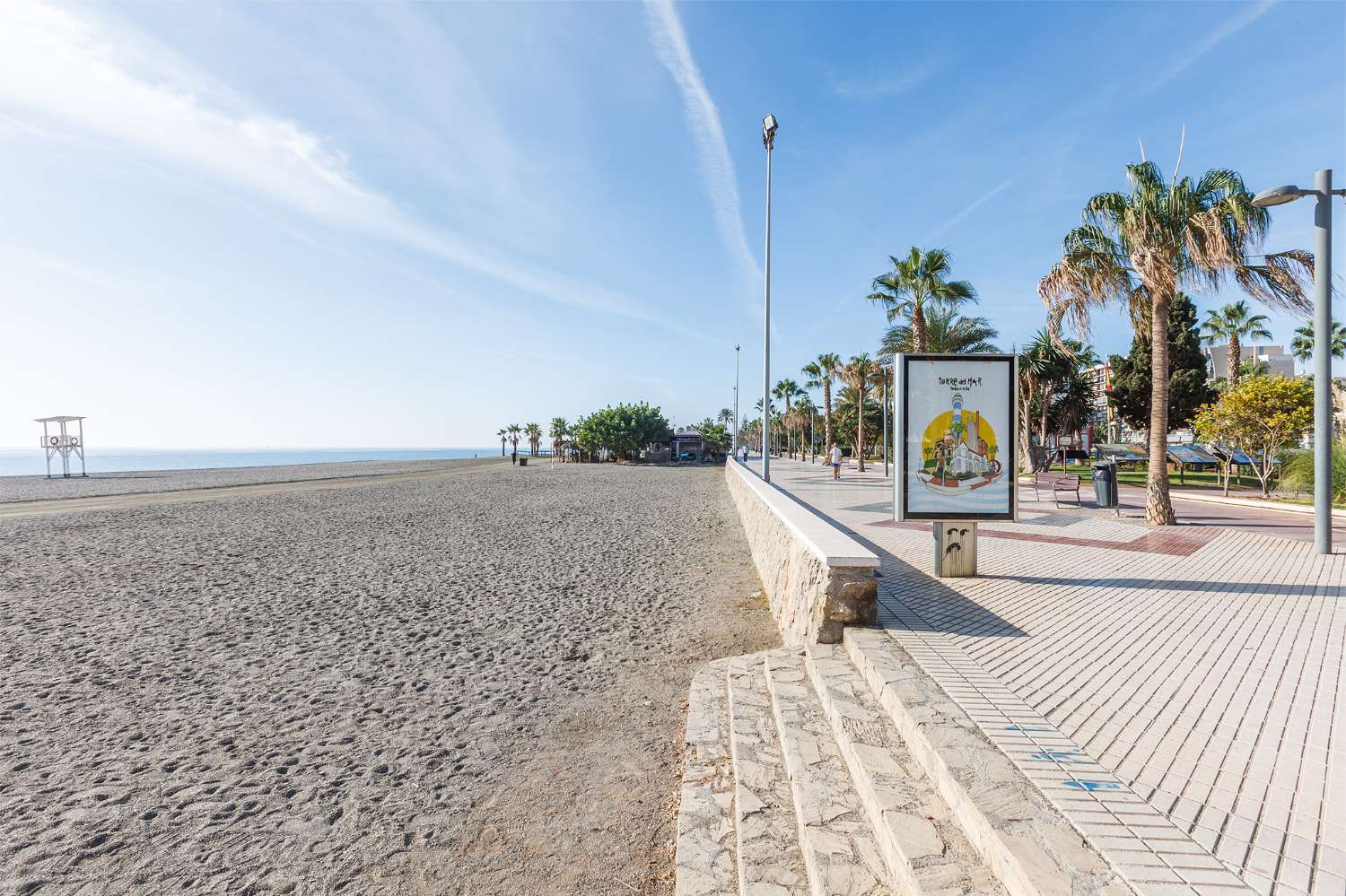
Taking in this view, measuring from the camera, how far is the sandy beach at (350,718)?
304 centimetres

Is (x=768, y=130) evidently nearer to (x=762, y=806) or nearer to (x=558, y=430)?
(x=762, y=806)

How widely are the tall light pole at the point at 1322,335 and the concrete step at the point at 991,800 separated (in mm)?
8575

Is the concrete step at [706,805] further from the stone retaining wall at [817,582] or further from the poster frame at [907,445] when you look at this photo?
the poster frame at [907,445]

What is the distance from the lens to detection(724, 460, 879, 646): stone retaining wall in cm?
477

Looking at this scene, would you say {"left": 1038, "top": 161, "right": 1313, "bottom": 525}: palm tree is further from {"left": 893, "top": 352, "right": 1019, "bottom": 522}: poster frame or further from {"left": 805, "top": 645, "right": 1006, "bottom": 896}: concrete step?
{"left": 805, "top": 645, "right": 1006, "bottom": 896}: concrete step

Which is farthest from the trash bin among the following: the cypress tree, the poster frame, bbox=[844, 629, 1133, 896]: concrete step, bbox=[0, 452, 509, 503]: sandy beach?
bbox=[0, 452, 509, 503]: sandy beach

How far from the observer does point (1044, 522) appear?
11703 millimetres

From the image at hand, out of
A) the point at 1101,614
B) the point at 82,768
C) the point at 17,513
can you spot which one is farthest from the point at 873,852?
the point at 17,513

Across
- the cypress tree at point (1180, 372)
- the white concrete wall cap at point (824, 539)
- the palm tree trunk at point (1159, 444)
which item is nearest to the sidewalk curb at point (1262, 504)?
the palm tree trunk at point (1159, 444)

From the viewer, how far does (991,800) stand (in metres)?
2.43

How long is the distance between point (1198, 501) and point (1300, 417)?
2.81m

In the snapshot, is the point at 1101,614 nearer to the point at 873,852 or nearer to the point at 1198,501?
the point at 873,852

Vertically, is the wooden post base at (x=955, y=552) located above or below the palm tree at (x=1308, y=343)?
below

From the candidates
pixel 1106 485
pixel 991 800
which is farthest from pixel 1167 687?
pixel 1106 485
